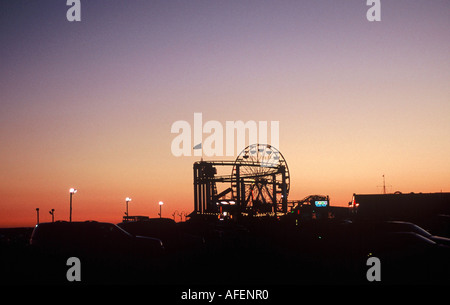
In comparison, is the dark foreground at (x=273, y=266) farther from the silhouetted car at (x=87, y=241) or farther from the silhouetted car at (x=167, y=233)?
the silhouetted car at (x=167, y=233)

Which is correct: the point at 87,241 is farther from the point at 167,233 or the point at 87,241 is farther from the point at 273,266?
the point at 167,233

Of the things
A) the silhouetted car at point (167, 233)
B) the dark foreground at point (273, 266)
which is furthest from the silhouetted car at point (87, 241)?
the silhouetted car at point (167, 233)

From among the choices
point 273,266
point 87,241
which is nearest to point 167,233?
point 273,266

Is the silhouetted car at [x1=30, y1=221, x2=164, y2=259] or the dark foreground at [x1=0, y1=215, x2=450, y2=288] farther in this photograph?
the silhouetted car at [x1=30, y1=221, x2=164, y2=259]

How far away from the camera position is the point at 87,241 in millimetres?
14609

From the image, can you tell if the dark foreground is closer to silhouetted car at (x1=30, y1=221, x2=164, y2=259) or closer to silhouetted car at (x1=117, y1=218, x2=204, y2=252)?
silhouetted car at (x1=30, y1=221, x2=164, y2=259)

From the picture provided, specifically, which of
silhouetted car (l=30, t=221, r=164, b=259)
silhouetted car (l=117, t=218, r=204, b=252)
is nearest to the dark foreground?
silhouetted car (l=30, t=221, r=164, b=259)

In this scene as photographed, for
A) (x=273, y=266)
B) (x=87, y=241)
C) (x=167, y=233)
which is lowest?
(x=273, y=266)

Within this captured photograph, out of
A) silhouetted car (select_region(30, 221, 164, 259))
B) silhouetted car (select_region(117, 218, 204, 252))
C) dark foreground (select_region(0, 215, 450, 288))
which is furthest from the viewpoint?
silhouetted car (select_region(117, 218, 204, 252))

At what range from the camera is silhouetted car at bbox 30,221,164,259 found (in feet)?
46.0
